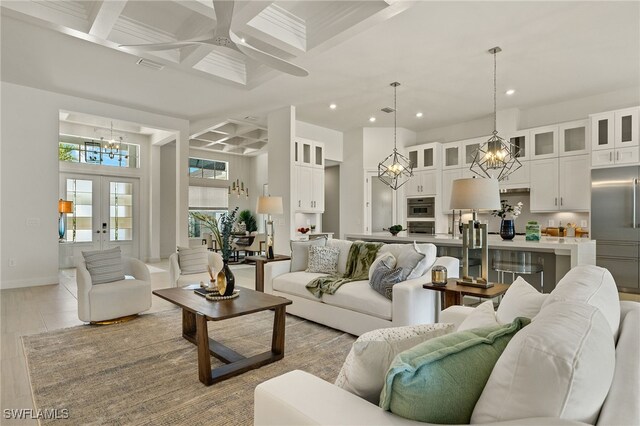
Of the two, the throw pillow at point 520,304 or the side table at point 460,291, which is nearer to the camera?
the throw pillow at point 520,304

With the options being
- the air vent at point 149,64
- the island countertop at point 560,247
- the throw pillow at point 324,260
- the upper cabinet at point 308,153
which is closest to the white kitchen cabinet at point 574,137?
the island countertop at point 560,247

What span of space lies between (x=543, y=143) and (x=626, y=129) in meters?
1.20

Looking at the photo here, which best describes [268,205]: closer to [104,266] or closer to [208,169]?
[104,266]

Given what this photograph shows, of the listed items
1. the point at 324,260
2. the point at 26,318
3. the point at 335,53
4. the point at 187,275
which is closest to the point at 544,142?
the point at 335,53

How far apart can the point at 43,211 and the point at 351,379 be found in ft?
21.4

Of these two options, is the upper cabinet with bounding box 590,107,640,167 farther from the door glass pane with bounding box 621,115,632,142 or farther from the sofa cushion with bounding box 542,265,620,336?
the sofa cushion with bounding box 542,265,620,336

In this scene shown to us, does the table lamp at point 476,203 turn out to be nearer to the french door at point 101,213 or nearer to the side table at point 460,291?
the side table at point 460,291

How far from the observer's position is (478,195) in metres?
2.73

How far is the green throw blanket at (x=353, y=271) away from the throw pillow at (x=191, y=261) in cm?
161

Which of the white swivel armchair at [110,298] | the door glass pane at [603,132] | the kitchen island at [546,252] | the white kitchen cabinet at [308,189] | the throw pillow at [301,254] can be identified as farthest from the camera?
the white kitchen cabinet at [308,189]

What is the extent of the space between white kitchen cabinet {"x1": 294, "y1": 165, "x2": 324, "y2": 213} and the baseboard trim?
4.30 metres

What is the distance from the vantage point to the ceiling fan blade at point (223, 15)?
252cm

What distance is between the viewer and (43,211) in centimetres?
567

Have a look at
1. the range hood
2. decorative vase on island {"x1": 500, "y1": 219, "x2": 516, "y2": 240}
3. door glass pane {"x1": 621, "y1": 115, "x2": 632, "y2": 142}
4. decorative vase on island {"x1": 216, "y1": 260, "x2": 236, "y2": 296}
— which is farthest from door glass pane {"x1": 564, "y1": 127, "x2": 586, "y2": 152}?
decorative vase on island {"x1": 216, "y1": 260, "x2": 236, "y2": 296}
